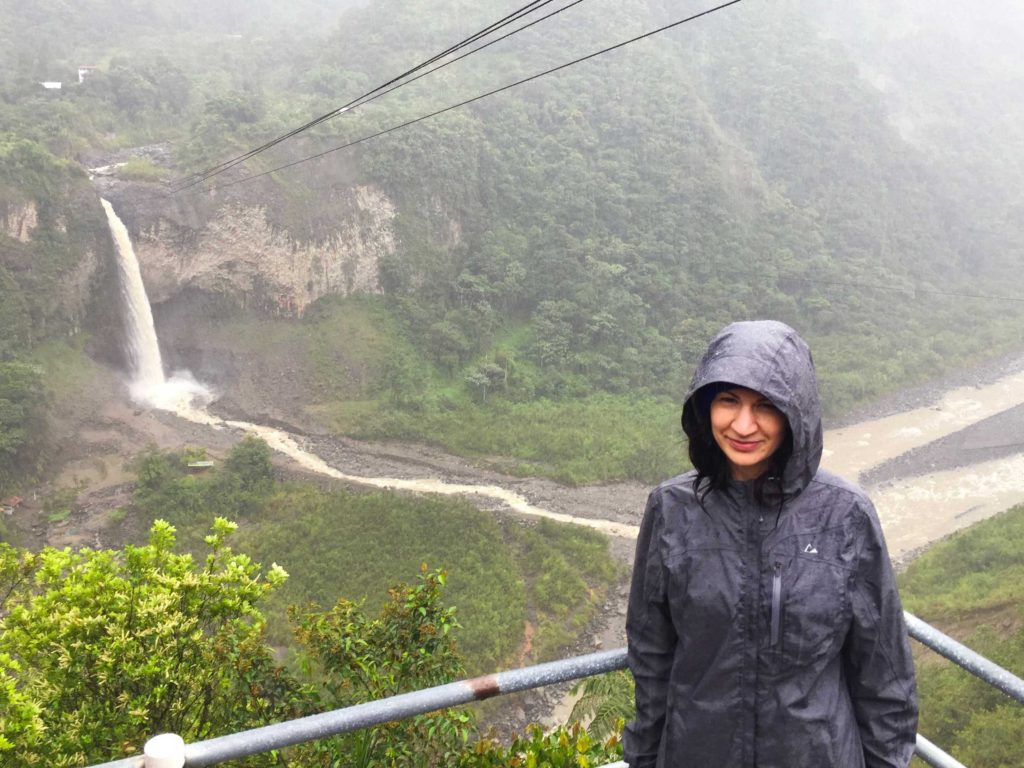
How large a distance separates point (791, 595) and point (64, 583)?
13.5ft

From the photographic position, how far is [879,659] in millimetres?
1506

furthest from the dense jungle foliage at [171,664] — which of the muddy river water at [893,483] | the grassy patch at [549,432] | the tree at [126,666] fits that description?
the grassy patch at [549,432]

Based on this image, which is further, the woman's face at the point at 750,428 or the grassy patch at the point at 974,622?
the grassy patch at the point at 974,622

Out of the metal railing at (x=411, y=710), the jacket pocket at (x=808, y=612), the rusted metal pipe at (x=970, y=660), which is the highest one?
the jacket pocket at (x=808, y=612)

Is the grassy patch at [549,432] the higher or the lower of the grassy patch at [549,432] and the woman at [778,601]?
the lower

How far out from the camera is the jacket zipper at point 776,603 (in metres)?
1.49

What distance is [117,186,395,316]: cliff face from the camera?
2105 cm

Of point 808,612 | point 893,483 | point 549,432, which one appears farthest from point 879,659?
point 893,483

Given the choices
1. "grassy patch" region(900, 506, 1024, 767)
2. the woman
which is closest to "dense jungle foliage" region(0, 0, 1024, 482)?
"grassy patch" region(900, 506, 1024, 767)

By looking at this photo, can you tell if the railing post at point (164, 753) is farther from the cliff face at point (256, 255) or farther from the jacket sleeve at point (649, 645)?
the cliff face at point (256, 255)

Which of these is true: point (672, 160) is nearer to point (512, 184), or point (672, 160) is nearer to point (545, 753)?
point (512, 184)

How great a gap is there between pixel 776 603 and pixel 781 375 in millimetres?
498

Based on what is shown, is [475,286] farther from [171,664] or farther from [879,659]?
[879,659]

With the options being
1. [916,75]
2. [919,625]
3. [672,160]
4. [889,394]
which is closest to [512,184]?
[672,160]
